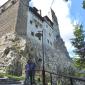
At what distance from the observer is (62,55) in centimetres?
5144

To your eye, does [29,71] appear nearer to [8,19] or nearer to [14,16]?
[14,16]

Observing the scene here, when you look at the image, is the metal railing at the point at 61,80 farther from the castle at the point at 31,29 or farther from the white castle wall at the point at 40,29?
the white castle wall at the point at 40,29

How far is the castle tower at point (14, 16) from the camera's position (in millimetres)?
37469

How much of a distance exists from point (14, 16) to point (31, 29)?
423 cm

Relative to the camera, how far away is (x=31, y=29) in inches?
1542

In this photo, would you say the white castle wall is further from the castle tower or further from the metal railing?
the metal railing

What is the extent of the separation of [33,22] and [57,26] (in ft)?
54.8

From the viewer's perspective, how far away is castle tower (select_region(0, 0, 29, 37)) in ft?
123

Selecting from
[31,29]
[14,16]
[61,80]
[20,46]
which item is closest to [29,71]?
[61,80]

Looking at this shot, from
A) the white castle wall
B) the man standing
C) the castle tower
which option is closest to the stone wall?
the castle tower

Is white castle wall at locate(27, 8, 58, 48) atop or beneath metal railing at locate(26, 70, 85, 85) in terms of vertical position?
atop

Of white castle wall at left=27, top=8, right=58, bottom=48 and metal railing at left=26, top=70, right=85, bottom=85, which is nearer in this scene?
metal railing at left=26, top=70, right=85, bottom=85

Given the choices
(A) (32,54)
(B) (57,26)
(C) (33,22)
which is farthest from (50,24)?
(A) (32,54)

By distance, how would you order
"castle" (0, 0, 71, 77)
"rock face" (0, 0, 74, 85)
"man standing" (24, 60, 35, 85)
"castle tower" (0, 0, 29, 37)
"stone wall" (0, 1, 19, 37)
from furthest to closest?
"stone wall" (0, 1, 19, 37)
"castle tower" (0, 0, 29, 37)
"castle" (0, 0, 71, 77)
"rock face" (0, 0, 74, 85)
"man standing" (24, 60, 35, 85)
